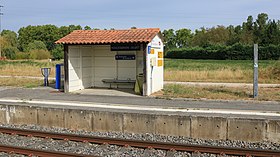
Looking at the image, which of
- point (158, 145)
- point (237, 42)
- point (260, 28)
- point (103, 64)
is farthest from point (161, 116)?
point (260, 28)

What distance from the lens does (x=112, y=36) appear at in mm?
18656

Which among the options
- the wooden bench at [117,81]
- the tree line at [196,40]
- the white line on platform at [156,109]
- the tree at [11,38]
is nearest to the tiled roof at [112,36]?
the wooden bench at [117,81]

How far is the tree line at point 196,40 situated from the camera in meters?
75.1

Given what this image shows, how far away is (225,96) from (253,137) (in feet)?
26.9

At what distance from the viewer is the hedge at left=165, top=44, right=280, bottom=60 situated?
67988 mm

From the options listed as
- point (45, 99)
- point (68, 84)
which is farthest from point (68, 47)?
point (45, 99)

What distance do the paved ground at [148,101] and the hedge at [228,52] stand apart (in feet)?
164

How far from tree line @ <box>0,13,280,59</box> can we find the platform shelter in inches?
2080

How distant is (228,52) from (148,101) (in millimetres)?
61843

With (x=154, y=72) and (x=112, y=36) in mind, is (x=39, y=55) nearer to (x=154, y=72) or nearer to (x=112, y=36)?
(x=112, y=36)

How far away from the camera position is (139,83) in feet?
59.0

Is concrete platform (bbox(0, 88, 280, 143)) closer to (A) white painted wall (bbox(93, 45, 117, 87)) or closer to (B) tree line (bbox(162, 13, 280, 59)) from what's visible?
(A) white painted wall (bbox(93, 45, 117, 87))

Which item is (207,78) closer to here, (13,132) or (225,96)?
(225,96)

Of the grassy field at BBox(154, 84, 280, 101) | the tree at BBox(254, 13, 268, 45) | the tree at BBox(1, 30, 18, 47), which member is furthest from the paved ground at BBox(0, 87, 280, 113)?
the tree at BBox(1, 30, 18, 47)
